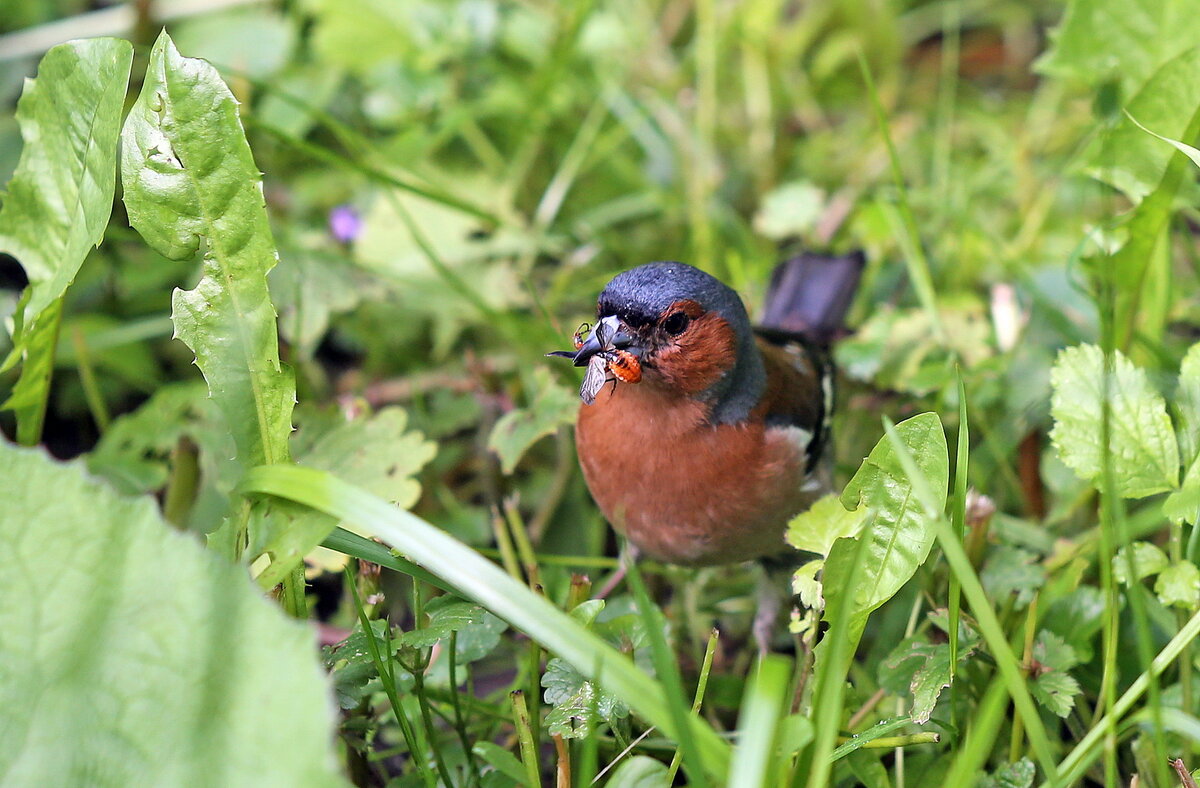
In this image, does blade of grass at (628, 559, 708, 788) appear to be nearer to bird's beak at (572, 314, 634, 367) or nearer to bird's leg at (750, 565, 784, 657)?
bird's beak at (572, 314, 634, 367)

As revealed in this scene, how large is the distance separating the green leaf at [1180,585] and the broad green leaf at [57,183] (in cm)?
202

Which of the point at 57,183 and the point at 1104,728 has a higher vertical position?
the point at 57,183

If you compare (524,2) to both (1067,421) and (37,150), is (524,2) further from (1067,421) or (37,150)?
(1067,421)

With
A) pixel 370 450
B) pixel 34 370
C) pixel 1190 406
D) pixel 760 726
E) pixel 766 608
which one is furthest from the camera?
pixel 766 608

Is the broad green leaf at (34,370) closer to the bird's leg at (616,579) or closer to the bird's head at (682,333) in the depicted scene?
the bird's head at (682,333)

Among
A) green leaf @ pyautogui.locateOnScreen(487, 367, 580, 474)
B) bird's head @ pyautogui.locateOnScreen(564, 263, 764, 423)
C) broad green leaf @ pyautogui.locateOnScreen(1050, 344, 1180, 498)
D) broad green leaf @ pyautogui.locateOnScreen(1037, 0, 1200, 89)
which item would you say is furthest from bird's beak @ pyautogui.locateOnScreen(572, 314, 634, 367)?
broad green leaf @ pyautogui.locateOnScreen(1037, 0, 1200, 89)

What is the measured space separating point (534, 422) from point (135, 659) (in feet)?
3.92

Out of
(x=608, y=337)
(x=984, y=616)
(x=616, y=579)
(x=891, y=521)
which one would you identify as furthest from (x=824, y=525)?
(x=616, y=579)

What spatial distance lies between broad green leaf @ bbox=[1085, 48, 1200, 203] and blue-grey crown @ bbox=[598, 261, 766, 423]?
3.07 feet

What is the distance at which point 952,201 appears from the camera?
3.82 metres

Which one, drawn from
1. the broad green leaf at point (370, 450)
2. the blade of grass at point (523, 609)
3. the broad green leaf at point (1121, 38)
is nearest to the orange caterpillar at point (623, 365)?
the broad green leaf at point (370, 450)

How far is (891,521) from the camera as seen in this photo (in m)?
1.72

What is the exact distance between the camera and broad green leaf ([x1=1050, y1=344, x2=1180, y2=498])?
1872 mm

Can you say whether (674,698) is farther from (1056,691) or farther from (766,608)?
(766,608)
